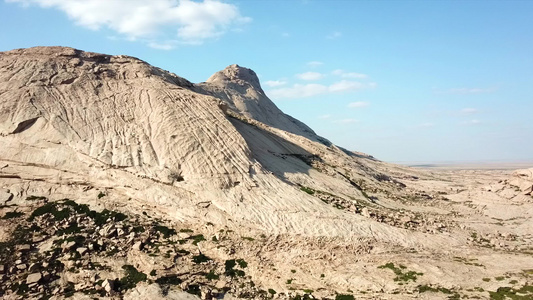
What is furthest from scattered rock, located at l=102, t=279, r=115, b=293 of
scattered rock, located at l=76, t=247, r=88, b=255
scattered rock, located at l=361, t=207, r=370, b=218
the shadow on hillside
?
scattered rock, located at l=361, t=207, r=370, b=218

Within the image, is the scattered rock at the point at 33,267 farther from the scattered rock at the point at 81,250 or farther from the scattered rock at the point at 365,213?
the scattered rock at the point at 365,213

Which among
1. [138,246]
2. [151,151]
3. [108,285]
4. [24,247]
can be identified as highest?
[151,151]

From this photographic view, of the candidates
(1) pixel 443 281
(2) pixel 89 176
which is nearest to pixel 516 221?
(1) pixel 443 281

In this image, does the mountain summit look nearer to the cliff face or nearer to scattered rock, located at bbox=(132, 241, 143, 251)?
the cliff face

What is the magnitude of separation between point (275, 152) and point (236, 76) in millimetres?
84718

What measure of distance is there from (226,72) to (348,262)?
104m

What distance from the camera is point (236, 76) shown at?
121625 millimetres

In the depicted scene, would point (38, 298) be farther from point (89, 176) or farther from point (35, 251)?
point (89, 176)

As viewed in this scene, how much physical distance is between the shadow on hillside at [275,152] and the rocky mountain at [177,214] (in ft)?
1.08

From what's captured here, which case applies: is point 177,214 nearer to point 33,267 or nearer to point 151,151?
point 151,151

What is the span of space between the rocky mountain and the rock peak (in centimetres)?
7573

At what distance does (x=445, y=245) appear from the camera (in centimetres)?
2895

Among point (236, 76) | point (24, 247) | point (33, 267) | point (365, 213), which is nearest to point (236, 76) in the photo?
point (236, 76)

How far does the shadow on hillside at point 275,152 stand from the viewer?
120ft
